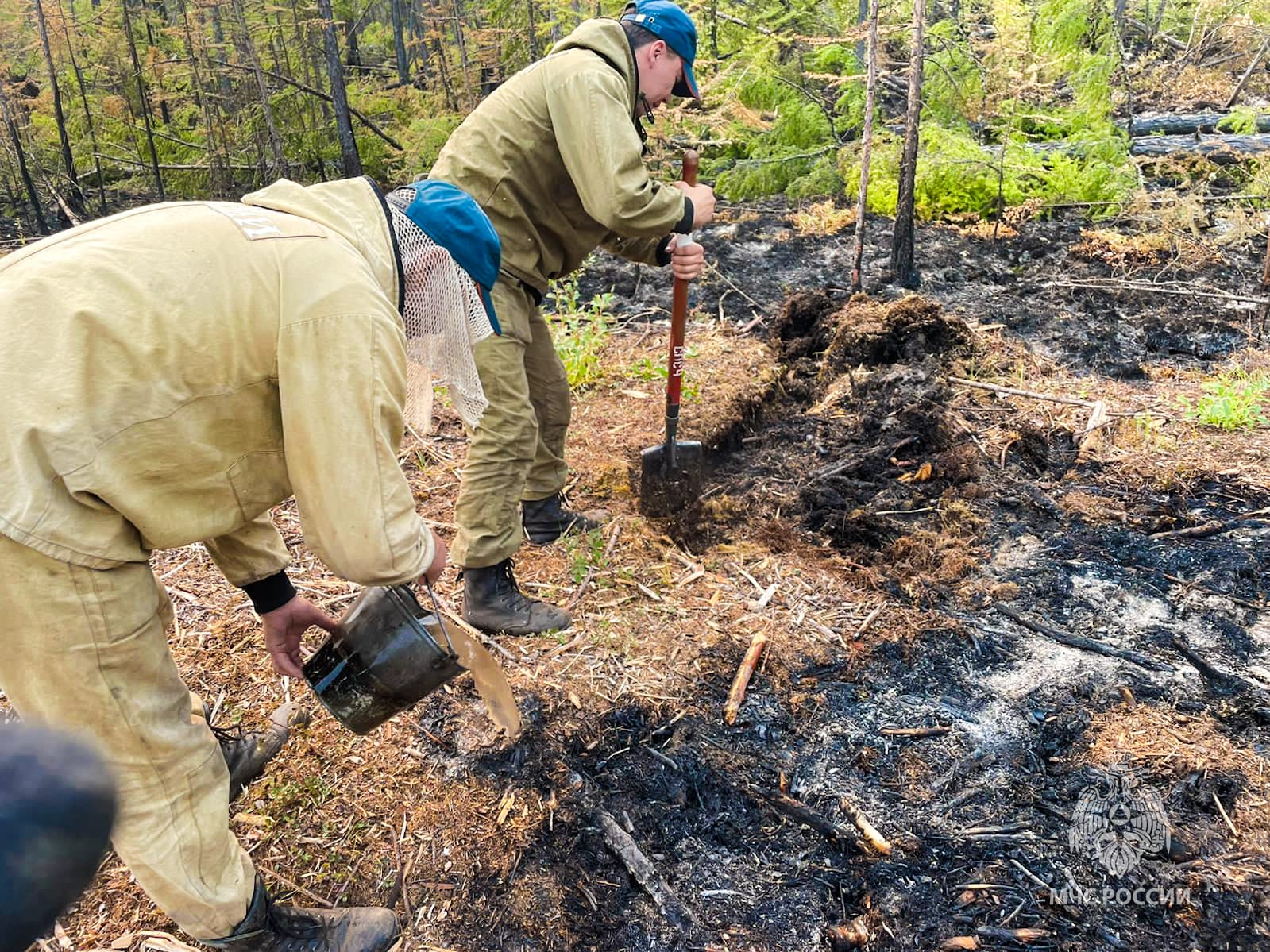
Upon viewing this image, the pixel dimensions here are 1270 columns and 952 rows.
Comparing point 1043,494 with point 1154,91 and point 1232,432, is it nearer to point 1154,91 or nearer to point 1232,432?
point 1232,432

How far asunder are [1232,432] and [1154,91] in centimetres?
1043

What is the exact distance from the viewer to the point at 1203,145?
9.09 metres

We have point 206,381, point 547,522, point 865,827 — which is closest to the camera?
point 206,381

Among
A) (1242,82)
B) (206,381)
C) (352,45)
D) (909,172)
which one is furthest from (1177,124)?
(352,45)

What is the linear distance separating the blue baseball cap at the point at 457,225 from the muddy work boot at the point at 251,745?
189 centimetres

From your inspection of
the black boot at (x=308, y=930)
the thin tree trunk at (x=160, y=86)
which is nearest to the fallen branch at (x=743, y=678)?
the black boot at (x=308, y=930)

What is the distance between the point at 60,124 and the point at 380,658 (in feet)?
36.1

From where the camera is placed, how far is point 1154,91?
12.1 metres

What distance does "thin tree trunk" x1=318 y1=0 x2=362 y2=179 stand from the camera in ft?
29.8

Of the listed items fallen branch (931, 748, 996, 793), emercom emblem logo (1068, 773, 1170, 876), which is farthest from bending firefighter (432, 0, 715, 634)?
emercom emblem logo (1068, 773, 1170, 876)

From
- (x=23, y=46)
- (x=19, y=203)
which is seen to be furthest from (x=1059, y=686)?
(x=23, y=46)

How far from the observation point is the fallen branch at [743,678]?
305 centimetres

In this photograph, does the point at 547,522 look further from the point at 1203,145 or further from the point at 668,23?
the point at 1203,145

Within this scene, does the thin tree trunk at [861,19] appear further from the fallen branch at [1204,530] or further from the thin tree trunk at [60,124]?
the thin tree trunk at [60,124]
